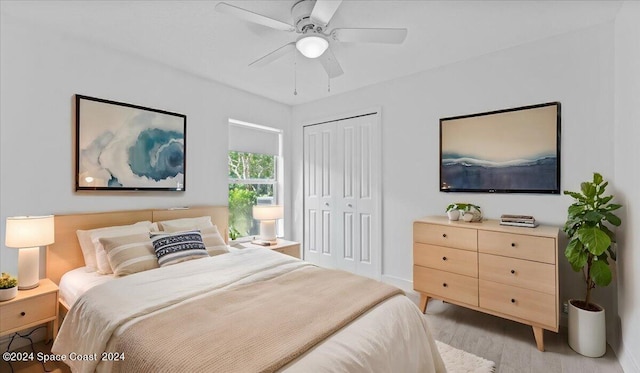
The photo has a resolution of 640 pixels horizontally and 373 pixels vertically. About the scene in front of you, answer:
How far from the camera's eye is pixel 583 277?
7.80 feet

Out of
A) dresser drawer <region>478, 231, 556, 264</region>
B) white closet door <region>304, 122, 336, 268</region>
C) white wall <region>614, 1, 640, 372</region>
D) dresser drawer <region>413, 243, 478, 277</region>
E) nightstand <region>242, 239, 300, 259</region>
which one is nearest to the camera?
white wall <region>614, 1, 640, 372</region>

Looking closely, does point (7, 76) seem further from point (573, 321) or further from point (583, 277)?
point (583, 277)

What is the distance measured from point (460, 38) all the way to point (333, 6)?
1432mm

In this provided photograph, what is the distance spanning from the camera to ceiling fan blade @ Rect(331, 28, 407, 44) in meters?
1.88

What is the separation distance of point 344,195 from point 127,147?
2547 mm

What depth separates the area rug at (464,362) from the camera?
1.97 m

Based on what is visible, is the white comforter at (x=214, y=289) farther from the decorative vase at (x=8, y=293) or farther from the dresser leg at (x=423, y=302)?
the dresser leg at (x=423, y=302)

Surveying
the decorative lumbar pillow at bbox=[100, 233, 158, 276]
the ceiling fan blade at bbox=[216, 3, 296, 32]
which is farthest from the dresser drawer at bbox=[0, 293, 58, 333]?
the ceiling fan blade at bbox=[216, 3, 296, 32]

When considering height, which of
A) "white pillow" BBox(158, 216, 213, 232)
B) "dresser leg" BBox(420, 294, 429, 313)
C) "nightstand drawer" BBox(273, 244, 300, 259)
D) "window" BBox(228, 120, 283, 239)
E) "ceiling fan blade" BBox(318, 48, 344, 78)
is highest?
"ceiling fan blade" BBox(318, 48, 344, 78)

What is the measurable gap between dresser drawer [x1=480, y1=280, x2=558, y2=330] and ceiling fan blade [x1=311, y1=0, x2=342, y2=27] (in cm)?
239

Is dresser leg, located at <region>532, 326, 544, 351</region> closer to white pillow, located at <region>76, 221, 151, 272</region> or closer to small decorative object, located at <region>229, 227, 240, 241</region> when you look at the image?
small decorative object, located at <region>229, 227, 240, 241</region>

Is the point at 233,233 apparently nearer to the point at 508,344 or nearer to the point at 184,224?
the point at 184,224

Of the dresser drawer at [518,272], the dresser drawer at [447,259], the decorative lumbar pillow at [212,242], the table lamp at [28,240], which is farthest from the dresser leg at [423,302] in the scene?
the table lamp at [28,240]

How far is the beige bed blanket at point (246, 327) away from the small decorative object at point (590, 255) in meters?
1.42
